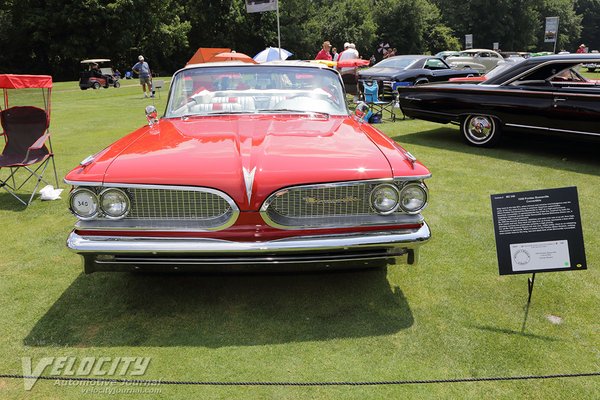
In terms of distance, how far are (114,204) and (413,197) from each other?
5.79 ft

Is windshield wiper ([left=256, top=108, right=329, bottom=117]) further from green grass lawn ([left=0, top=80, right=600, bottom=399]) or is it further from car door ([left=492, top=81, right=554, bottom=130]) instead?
car door ([left=492, top=81, right=554, bottom=130])

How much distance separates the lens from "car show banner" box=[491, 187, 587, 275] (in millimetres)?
2902

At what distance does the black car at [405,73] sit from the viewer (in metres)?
12.6

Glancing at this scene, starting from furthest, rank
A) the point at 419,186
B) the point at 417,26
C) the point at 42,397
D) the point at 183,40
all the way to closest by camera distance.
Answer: the point at 417,26 < the point at 183,40 < the point at 419,186 < the point at 42,397

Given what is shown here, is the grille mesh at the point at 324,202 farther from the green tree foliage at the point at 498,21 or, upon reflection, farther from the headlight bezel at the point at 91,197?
the green tree foliage at the point at 498,21

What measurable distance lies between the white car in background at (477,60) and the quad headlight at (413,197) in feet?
76.3

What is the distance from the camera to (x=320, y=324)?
293 centimetres

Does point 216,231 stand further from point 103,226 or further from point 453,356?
point 453,356

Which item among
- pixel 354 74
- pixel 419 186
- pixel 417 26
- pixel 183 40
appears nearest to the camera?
pixel 419 186

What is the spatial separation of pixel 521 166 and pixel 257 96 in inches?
167

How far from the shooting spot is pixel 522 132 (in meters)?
7.13

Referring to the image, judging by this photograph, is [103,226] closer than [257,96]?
Yes

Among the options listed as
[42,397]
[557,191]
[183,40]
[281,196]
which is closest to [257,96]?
→ [281,196]

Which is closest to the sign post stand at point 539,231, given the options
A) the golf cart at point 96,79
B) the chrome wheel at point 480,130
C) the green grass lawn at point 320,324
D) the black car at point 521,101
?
the green grass lawn at point 320,324
